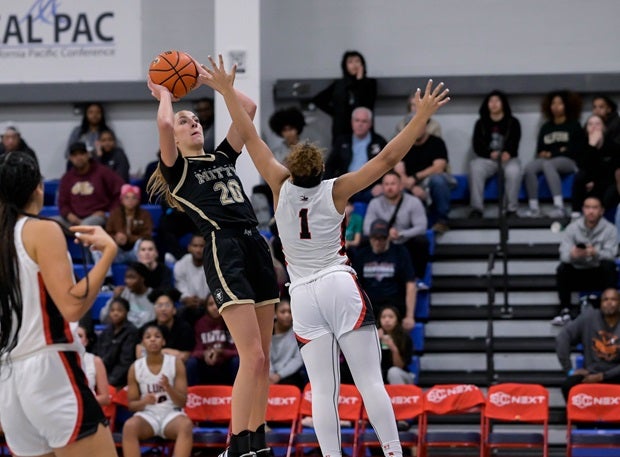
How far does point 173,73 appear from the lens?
23.0 feet

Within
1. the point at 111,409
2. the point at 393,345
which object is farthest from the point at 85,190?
the point at 393,345

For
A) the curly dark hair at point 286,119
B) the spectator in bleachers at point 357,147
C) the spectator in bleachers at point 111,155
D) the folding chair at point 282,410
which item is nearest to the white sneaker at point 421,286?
the spectator in bleachers at point 357,147

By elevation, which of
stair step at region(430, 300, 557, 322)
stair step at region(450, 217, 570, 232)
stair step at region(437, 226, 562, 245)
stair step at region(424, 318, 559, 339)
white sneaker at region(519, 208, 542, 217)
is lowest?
stair step at region(424, 318, 559, 339)

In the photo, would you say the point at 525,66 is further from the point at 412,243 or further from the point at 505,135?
the point at 412,243

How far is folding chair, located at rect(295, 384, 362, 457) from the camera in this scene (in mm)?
10262

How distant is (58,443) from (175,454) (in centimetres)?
579

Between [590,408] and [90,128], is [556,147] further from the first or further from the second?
[90,128]

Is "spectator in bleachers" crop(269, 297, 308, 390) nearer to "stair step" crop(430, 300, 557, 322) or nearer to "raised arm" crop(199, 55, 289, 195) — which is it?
"stair step" crop(430, 300, 557, 322)

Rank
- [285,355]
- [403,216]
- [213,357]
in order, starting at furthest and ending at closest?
[403,216] < [285,355] < [213,357]

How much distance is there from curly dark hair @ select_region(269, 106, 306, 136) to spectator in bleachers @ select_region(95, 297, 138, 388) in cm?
371

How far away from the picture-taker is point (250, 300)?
6719 millimetres

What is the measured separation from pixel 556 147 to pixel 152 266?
5.29m

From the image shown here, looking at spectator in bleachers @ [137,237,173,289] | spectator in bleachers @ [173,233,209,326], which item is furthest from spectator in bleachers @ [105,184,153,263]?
spectator in bleachers @ [173,233,209,326]

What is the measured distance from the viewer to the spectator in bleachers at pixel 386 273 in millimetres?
11992
